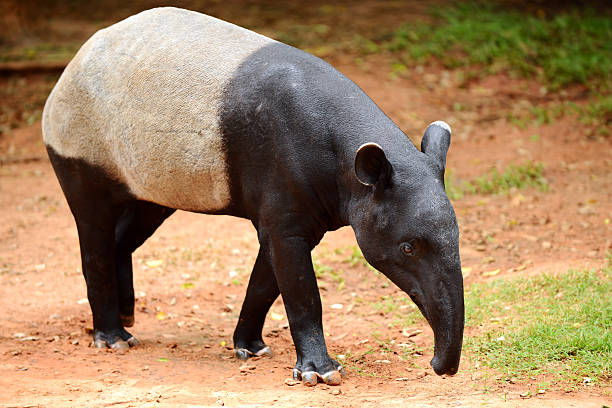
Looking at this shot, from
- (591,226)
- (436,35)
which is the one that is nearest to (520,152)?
(591,226)

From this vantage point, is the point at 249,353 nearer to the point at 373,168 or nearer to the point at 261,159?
the point at 261,159

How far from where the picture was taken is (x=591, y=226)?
827cm

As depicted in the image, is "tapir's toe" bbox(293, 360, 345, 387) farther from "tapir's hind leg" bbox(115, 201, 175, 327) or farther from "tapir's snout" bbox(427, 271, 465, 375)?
"tapir's hind leg" bbox(115, 201, 175, 327)

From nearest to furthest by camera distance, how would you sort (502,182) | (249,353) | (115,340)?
(249,353), (115,340), (502,182)

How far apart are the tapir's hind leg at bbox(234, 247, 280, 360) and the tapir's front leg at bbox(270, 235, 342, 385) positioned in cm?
39

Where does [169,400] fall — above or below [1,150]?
above

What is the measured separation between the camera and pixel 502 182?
32.3 feet

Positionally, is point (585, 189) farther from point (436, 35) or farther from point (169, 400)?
point (169, 400)

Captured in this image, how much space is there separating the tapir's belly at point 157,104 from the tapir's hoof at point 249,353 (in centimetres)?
104

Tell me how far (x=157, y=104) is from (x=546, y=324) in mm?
2940

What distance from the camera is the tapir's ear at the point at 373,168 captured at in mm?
4570

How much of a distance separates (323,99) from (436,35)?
9.15m

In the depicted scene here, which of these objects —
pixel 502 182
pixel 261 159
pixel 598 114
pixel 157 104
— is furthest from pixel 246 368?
pixel 598 114

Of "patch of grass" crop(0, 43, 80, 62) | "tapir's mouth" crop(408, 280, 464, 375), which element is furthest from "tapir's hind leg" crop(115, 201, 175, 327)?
"patch of grass" crop(0, 43, 80, 62)
